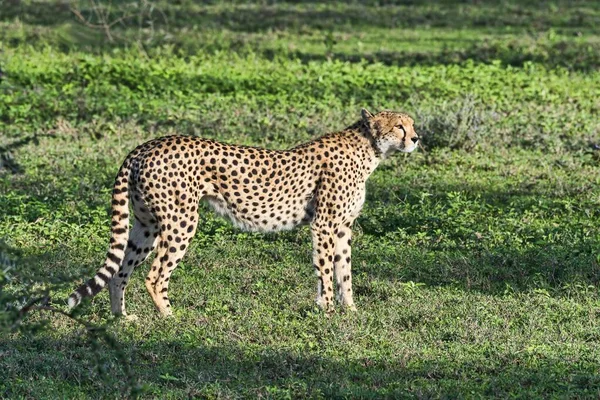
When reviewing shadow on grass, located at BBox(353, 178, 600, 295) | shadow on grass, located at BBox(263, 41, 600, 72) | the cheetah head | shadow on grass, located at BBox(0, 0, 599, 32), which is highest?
the cheetah head

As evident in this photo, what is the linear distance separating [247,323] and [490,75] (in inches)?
339

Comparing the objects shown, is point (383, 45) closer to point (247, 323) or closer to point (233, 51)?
point (233, 51)

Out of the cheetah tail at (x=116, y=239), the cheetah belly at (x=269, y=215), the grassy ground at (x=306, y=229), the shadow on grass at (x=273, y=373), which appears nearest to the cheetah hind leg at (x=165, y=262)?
the grassy ground at (x=306, y=229)

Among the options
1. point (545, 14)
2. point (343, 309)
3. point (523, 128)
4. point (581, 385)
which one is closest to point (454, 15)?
point (545, 14)

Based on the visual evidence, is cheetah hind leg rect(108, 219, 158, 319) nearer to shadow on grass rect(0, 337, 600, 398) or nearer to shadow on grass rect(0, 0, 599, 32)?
shadow on grass rect(0, 337, 600, 398)

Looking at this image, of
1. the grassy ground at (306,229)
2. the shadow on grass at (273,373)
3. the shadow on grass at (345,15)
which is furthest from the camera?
the shadow on grass at (345,15)

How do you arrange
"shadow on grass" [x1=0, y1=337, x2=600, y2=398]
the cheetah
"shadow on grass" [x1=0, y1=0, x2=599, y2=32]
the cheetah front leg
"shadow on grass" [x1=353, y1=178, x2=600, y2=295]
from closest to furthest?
"shadow on grass" [x1=0, y1=337, x2=600, y2=398], the cheetah, the cheetah front leg, "shadow on grass" [x1=353, y1=178, x2=600, y2=295], "shadow on grass" [x1=0, y1=0, x2=599, y2=32]

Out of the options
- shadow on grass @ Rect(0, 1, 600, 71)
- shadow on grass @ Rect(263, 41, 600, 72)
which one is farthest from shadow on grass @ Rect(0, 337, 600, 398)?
shadow on grass @ Rect(0, 1, 600, 71)

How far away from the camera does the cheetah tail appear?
7.06 m

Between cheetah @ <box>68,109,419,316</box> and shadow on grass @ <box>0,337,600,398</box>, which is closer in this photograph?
shadow on grass @ <box>0,337,600,398</box>

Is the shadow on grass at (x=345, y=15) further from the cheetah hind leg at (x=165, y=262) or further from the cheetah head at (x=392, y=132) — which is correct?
the cheetah hind leg at (x=165, y=262)

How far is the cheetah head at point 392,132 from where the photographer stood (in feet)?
26.1

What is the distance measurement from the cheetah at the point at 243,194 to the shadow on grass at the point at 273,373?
613 mm

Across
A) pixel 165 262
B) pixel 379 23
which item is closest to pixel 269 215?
pixel 165 262
